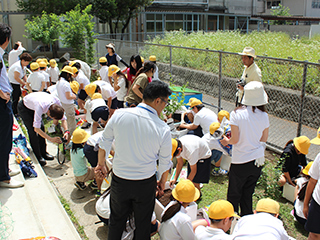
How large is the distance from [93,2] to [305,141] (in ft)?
65.2

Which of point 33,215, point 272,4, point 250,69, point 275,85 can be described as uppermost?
point 272,4

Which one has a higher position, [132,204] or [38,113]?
[38,113]

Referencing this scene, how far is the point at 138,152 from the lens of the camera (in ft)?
8.56

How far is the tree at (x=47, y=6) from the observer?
2072cm

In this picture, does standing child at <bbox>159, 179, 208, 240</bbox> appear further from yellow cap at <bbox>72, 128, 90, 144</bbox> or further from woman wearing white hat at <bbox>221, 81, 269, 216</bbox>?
yellow cap at <bbox>72, 128, 90, 144</bbox>

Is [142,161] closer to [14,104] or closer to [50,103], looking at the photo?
[50,103]

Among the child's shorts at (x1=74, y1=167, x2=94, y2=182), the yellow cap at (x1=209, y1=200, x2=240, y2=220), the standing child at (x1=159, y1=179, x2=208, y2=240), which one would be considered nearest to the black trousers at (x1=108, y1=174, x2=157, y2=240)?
the standing child at (x1=159, y1=179, x2=208, y2=240)

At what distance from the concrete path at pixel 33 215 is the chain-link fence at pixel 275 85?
13.0 feet

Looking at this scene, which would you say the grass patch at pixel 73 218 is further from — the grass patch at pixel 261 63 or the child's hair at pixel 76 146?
the grass patch at pixel 261 63

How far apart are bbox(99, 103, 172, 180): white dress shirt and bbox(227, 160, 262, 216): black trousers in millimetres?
1162

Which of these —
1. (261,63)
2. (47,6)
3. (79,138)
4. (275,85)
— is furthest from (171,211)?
(47,6)

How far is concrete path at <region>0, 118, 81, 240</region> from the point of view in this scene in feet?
Result: 10.4

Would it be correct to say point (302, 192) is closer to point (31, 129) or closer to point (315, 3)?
point (31, 129)

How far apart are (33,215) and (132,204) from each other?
141 cm
